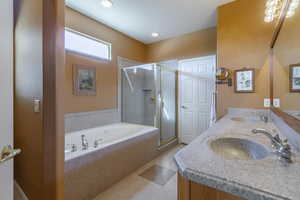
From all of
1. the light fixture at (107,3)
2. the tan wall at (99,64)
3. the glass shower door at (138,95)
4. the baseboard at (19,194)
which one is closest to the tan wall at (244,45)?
the glass shower door at (138,95)

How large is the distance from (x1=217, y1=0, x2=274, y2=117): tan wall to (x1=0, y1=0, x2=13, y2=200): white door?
8.64ft

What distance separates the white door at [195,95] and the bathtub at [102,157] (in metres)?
1.08

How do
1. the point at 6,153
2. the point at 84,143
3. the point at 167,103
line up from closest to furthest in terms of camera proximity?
1. the point at 6,153
2. the point at 84,143
3. the point at 167,103

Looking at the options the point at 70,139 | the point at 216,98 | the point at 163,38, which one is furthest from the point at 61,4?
the point at 163,38

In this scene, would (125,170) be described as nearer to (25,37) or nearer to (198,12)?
(25,37)

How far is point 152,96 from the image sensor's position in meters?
3.43

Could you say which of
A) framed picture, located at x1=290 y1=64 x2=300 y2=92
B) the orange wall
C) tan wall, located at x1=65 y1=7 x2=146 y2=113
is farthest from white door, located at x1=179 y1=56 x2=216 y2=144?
framed picture, located at x1=290 y1=64 x2=300 y2=92

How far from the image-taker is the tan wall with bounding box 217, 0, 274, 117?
206 centimetres

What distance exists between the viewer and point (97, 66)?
284 centimetres

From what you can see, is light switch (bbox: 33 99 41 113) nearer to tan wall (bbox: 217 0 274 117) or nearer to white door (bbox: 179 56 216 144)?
tan wall (bbox: 217 0 274 117)

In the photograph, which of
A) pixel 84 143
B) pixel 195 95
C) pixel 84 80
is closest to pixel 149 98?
pixel 195 95

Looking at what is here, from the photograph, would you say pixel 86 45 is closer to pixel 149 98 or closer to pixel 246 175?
pixel 149 98

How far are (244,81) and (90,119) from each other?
286cm

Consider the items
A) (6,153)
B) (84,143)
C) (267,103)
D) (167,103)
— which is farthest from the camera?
(167,103)
